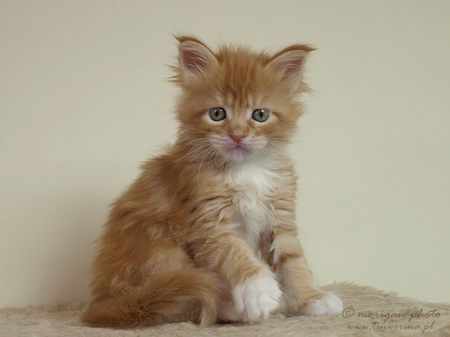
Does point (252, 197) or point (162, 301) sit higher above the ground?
point (252, 197)

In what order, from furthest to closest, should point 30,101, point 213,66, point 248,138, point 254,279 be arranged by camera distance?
point 30,101 → point 213,66 → point 248,138 → point 254,279

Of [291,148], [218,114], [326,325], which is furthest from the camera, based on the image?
[291,148]

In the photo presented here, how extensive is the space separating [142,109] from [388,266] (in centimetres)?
166

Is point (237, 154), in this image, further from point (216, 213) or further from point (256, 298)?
point (256, 298)

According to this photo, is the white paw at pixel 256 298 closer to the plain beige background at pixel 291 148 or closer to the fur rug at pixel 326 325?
the fur rug at pixel 326 325

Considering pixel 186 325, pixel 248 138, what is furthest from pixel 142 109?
pixel 186 325

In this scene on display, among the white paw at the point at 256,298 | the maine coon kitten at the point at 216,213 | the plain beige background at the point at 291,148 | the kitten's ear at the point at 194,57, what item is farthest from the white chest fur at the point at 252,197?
the plain beige background at the point at 291,148

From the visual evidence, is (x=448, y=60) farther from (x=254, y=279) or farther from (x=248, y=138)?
(x=254, y=279)

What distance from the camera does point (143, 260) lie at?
164 centimetres

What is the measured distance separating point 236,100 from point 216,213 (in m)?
0.40

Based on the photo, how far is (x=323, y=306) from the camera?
62.2 inches

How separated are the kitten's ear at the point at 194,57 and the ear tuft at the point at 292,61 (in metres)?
0.23

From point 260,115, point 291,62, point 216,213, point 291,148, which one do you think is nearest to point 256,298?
point 216,213

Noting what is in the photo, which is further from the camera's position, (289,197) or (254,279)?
(289,197)
